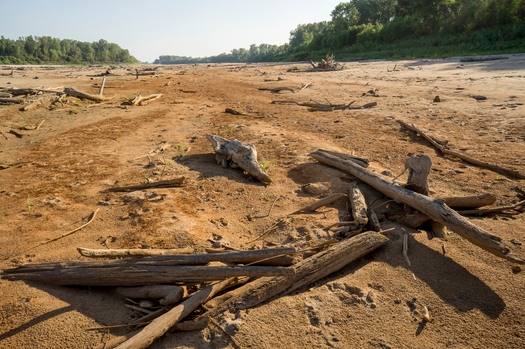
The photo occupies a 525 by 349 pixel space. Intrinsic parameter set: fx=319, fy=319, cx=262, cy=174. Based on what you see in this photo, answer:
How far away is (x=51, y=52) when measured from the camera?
251 ft

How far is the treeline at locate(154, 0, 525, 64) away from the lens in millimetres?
23891

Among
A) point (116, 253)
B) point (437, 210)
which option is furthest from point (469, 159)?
point (116, 253)

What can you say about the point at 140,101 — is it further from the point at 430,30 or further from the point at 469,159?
the point at 430,30

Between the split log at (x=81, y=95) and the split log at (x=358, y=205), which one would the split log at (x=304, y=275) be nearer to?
the split log at (x=358, y=205)

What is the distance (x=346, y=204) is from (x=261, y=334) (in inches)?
85.7

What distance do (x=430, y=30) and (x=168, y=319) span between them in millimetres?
40768

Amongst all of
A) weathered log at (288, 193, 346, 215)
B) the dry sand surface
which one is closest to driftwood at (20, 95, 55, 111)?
the dry sand surface

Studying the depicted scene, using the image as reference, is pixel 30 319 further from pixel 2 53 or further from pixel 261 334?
pixel 2 53

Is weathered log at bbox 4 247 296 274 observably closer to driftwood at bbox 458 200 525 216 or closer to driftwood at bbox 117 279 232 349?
driftwood at bbox 117 279 232 349

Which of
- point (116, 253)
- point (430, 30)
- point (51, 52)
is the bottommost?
point (116, 253)

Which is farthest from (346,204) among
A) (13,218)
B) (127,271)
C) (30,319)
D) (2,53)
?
(2,53)

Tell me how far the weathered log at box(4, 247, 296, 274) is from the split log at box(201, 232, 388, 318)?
21 cm

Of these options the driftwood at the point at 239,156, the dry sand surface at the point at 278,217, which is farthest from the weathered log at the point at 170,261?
the driftwood at the point at 239,156

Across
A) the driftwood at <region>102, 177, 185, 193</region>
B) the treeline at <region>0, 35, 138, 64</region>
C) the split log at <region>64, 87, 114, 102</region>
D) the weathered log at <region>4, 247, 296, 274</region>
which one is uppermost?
the treeline at <region>0, 35, 138, 64</region>
